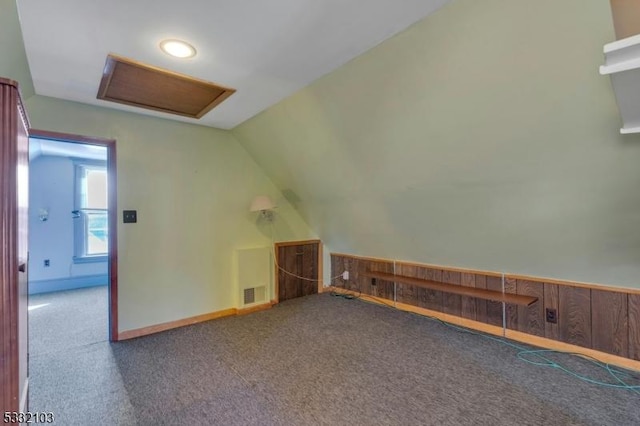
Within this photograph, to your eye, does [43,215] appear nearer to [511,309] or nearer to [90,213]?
[90,213]

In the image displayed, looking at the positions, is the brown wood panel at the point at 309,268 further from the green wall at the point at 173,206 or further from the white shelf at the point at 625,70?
the white shelf at the point at 625,70

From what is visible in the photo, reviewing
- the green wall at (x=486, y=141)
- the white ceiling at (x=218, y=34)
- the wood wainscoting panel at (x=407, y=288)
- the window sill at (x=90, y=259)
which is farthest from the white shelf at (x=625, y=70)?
the window sill at (x=90, y=259)

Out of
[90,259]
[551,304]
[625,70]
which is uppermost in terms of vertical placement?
[625,70]

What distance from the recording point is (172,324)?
3.08 metres

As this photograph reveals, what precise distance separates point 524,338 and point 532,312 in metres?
0.25

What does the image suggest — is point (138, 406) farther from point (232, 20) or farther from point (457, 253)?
point (457, 253)

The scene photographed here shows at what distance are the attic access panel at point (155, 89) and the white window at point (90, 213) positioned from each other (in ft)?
11.1

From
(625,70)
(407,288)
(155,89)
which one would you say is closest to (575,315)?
(407,288)

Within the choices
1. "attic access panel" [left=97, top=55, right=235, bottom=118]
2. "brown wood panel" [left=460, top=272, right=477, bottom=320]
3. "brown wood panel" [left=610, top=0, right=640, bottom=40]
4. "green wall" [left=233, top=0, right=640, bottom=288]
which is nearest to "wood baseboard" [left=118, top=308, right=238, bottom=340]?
"green wall" [left=233, top=0, right=640, bottom=288]

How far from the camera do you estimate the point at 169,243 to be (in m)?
3.07

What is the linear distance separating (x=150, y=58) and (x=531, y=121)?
2.28 metres

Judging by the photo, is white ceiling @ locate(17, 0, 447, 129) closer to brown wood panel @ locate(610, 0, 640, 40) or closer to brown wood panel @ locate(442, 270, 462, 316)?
brown wood panel @ locate(610, 0, 640, 40)

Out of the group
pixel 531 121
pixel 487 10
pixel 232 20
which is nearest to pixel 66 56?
pixel 232 20

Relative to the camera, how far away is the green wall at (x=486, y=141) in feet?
4.68
